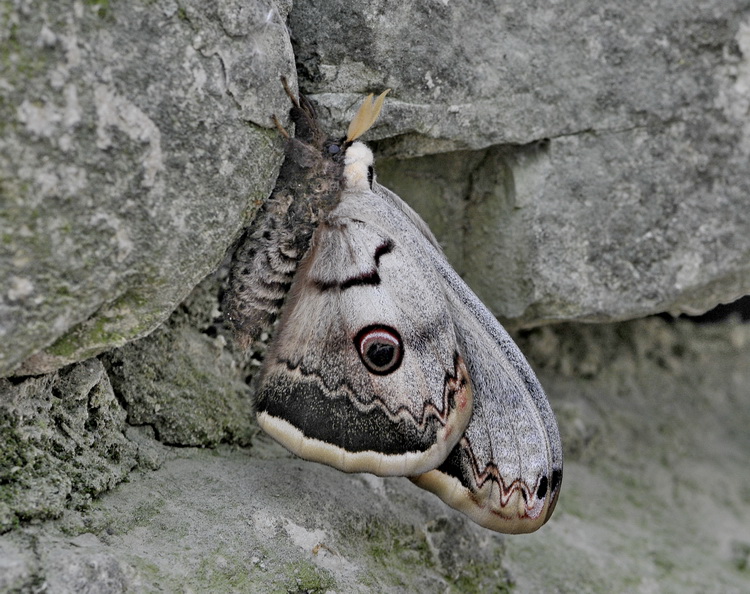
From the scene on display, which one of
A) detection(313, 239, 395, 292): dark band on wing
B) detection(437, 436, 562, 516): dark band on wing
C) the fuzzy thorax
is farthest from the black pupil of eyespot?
the fuzzy thorax

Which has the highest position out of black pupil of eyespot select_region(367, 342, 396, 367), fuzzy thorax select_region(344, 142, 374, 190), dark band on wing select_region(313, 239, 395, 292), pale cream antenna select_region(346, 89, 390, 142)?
pale cream antenna select_region(346, 89, 390, 142)

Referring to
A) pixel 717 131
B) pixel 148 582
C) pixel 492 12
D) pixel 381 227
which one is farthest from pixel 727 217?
pixel 148 582

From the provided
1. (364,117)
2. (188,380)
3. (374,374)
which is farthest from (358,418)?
(364,117)

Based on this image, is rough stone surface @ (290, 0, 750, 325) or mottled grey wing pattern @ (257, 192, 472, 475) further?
rough stone surface @ (290, 0, 750, 325)

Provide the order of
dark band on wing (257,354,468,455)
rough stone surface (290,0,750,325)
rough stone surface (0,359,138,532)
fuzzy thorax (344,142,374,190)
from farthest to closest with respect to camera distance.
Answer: rough stone surface (290,0,750,325), fuzzy thorax (344,142,374,190), dark band on wing (257,354,468,455), rough stone surface (0,359,138,532)

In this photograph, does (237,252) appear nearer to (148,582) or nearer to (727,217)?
(148,582)

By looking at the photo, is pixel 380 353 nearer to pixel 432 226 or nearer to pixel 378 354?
pixel 378 354

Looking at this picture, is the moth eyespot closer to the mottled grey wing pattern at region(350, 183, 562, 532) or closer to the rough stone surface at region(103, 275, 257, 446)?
the mottled grey wing pattern at region(350, 183, 562, 532)
